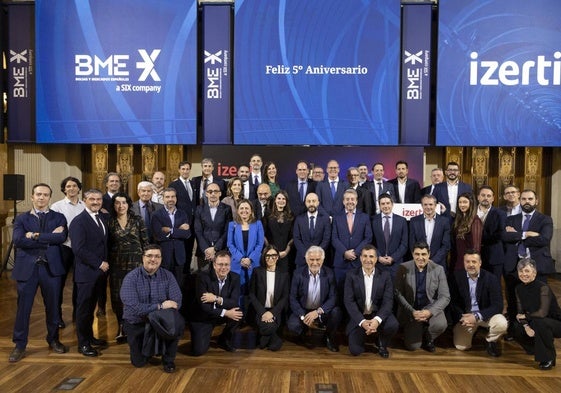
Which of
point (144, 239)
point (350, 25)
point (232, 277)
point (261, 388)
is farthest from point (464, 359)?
point (350, 25)

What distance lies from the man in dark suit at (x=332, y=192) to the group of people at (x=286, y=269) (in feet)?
0.05

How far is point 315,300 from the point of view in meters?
4.50

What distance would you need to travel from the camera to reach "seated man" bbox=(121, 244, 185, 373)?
148 inches

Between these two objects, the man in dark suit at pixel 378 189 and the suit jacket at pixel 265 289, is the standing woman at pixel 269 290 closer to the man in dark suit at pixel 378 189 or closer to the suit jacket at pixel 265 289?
the suit jacket at pixel 265 289

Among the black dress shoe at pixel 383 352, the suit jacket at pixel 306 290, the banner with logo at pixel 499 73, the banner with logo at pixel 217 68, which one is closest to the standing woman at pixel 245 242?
the suit jacket at pixel 306 290

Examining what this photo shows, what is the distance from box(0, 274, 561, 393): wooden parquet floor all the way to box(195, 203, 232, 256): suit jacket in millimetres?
977

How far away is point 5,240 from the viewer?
7777mm

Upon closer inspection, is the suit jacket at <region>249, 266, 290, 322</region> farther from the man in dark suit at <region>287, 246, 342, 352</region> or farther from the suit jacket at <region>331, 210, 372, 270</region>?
the suit jacket at <region>331, 210, 372, 270</region>

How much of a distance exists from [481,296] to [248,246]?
7.06 ft

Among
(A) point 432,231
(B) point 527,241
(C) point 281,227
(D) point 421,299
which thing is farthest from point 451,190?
(C) point 281,227

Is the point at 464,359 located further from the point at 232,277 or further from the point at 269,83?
the point at 269,83

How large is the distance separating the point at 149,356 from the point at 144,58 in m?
4.79

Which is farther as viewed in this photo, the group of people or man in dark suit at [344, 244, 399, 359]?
man in dark suit at [344, 244, 399, 359]

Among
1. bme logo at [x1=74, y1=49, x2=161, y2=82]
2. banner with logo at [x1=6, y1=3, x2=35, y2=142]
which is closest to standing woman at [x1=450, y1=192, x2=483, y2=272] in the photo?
bme logo at [x1=74, y1=49, x2=161, y2=82]
